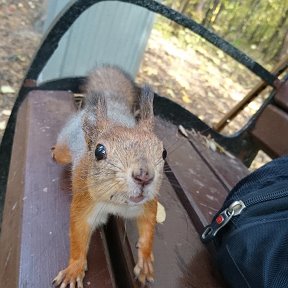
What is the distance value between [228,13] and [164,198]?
4842mm

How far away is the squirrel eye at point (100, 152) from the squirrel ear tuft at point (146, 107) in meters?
0.13

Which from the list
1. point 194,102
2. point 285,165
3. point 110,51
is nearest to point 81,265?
point 285,165

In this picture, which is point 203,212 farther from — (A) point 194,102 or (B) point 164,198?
(A) point 194,102

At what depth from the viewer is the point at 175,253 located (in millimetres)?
978

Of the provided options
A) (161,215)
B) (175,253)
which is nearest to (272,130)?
(161,215)

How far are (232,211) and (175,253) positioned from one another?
0.56ft

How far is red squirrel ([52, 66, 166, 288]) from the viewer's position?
823 millimetres

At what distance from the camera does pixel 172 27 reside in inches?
202

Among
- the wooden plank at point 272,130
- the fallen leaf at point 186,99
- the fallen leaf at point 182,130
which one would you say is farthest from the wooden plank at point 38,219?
the fallen leaf at point 186,99

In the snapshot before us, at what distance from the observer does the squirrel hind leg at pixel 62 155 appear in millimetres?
1230

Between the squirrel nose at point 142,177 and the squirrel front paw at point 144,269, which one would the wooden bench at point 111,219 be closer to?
the squirrel front paw at point 144,269

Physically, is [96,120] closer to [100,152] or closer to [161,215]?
[100,152]

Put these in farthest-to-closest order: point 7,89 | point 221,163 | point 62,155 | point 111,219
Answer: point 7,89 → point 221,163 → point 62,155 → point 111,219

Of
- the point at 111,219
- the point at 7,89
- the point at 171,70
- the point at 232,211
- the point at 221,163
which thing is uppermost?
the point at 232,211
